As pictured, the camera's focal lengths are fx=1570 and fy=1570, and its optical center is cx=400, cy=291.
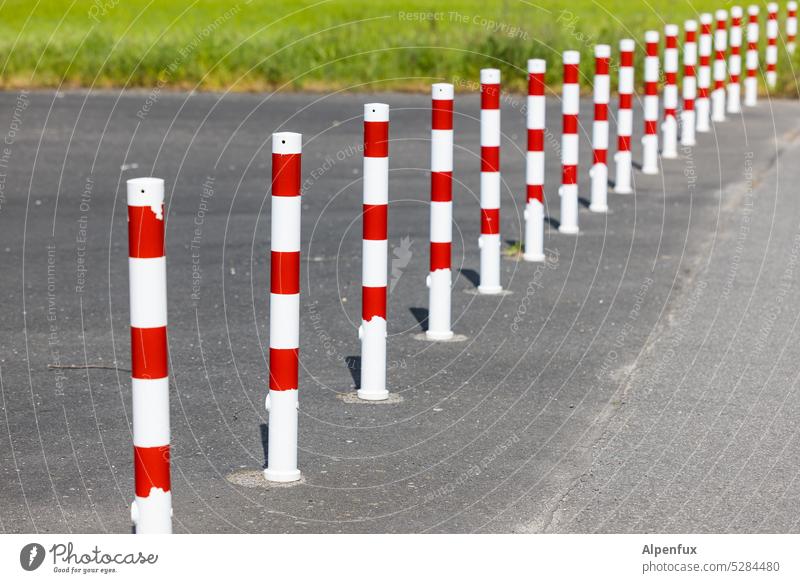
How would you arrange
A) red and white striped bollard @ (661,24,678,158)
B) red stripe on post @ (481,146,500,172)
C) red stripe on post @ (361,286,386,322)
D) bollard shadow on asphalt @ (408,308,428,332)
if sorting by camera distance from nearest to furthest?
red stripe on post @ (361,286,386,322), bollard shadow on asphalt @ (408,308,428,332), red stripe on post @ (481,146,500,172), red and white striped bollard @ (661,24,678,158)

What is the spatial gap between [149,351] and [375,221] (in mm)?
2251

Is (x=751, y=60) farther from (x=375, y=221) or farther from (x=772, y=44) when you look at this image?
(x=375, y=221)

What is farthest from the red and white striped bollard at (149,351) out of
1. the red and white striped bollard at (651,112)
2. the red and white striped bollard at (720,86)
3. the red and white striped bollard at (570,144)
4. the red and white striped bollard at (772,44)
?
the red and white striped bollard at (772,44)

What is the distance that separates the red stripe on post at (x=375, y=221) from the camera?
6375 millimetres

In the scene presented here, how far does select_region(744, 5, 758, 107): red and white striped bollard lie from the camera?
19.4 meters

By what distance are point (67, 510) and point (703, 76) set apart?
1299 cm

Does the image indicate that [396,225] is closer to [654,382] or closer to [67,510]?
[654,382]

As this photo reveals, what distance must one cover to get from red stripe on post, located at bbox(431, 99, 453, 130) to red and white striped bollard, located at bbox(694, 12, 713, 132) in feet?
31.5

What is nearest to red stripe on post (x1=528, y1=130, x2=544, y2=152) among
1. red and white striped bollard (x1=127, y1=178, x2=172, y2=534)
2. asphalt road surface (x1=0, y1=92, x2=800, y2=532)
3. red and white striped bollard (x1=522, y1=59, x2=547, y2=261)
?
red and white striped bollard (x1=522, y1=59, x2=547, y2=261)

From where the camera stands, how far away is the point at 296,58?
2314 cm

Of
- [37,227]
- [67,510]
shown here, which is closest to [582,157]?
[37,227]

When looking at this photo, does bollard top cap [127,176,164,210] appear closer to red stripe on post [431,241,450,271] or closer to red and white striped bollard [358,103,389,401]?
red and white striped bollard [358,103,389,401]

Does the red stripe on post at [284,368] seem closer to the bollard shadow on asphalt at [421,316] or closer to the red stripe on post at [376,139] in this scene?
the red stripe on post at [376,139]

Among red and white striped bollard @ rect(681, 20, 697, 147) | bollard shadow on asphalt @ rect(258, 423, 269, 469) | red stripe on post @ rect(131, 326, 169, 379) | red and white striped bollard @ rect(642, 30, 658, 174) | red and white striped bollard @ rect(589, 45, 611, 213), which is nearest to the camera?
red stripe on post @ rect(131, 326, 169, 379)
